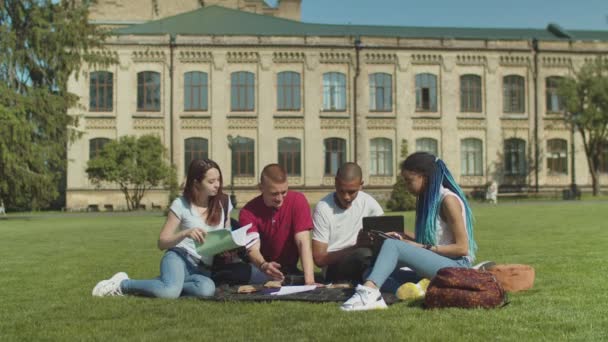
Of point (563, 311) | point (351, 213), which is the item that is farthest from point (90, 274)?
point (563, 311)

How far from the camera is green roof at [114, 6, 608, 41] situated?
46.7 metres

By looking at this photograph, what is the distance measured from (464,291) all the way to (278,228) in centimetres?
232

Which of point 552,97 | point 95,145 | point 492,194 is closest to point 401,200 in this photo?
point 492,194

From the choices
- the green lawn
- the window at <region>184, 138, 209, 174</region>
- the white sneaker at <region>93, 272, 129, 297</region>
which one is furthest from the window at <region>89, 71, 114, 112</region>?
the white sneaker at <region>93, 272, 129, 297</region>

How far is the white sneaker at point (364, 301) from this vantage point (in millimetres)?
6540

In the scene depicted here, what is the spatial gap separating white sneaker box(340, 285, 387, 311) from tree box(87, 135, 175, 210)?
1374 inches

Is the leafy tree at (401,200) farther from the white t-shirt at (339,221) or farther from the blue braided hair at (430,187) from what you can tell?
the blue braided hair at (430,187)

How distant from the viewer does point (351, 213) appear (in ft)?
26.2

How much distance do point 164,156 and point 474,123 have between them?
2062cm

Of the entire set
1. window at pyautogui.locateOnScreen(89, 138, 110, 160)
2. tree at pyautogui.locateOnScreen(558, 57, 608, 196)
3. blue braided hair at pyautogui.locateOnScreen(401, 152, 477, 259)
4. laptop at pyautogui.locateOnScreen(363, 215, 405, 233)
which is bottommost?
laptop at pyautogui.locateOnScreen(363, 215, 405, 233)

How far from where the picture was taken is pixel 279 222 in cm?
791

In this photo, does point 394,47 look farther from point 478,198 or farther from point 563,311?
point 563,311

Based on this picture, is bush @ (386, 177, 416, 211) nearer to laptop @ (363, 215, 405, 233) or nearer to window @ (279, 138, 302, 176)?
window @ (279, 138, 302, 176)

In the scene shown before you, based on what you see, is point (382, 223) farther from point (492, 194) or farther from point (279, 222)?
point (492, 194)
